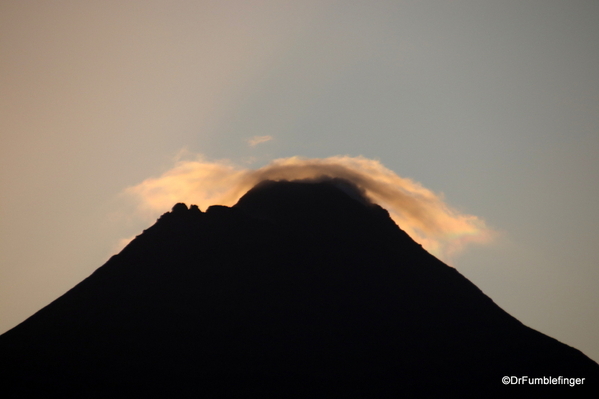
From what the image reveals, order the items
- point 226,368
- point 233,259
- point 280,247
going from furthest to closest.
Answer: point 280,247
point 233,259
point 226,368

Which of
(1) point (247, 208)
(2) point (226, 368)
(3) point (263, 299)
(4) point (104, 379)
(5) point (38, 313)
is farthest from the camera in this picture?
(1) point (247, 208)

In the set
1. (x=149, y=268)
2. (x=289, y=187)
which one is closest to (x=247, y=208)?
(x=289, y=187)

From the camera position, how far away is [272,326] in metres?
56.6

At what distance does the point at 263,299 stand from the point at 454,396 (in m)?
22.8

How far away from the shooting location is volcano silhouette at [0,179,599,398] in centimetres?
4894

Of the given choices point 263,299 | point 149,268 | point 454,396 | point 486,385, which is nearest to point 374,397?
point 454,396

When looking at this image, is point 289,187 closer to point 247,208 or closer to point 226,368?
point 247,208

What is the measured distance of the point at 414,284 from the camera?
217 feet

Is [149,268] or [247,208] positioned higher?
[247,208]

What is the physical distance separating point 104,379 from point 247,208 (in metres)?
36.3

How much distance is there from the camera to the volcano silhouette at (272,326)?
4894 cm

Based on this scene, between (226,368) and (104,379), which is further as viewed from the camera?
(226,368)

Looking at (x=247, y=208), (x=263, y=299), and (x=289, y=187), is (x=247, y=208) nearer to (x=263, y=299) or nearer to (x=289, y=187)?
(x=289, y=187)

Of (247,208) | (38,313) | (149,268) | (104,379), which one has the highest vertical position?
(247,208)
